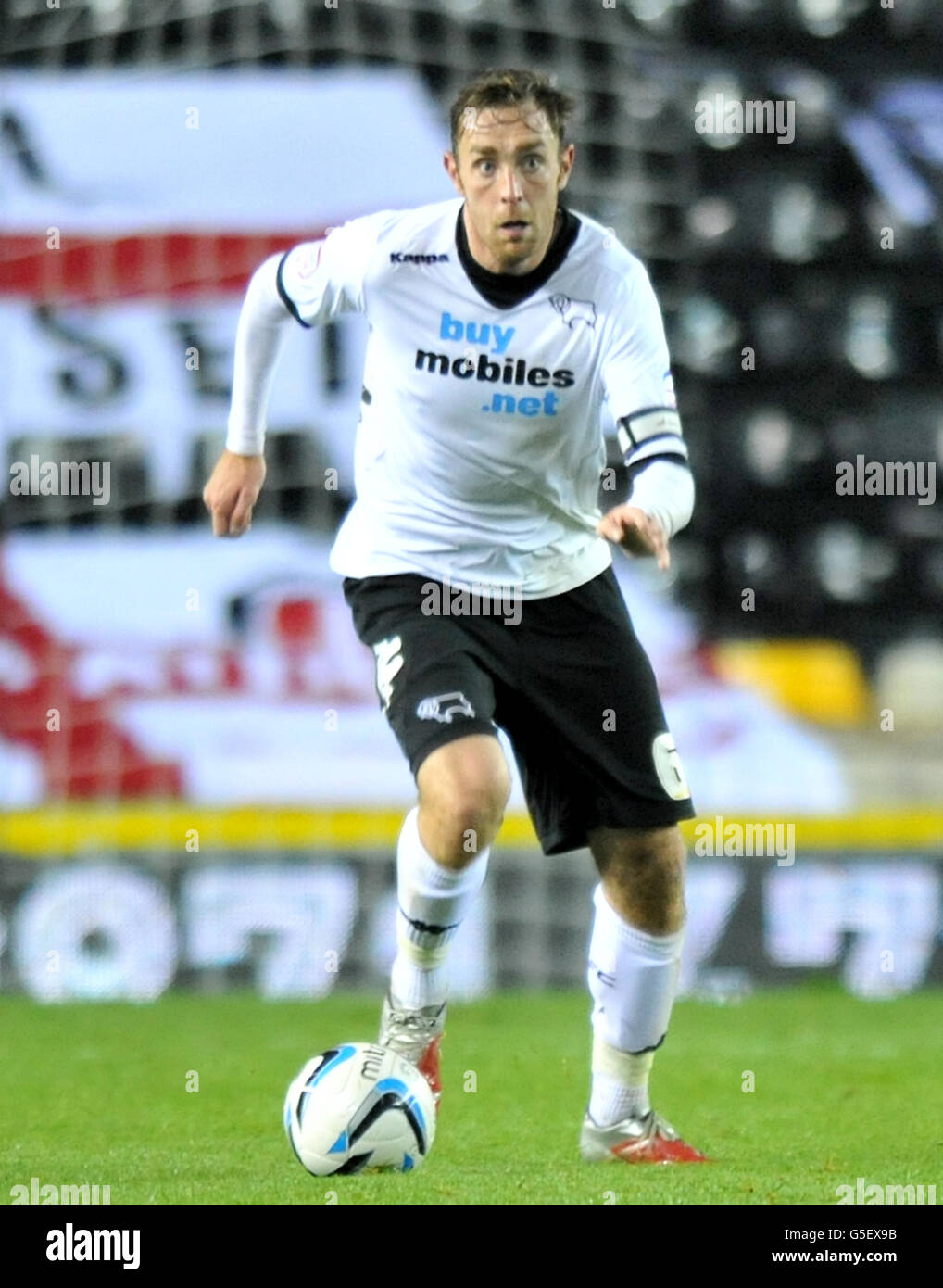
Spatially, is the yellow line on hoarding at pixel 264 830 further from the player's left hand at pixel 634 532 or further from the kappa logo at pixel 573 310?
the player's left hand at pixel 634 532

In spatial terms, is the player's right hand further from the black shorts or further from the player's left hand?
the player's left hand

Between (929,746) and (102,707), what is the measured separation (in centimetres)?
344

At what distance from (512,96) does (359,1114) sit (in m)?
1.94

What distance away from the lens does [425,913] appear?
4.82 metres

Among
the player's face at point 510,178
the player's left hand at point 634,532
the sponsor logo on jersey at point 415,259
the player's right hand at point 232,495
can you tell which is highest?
the player's face at point 510,178

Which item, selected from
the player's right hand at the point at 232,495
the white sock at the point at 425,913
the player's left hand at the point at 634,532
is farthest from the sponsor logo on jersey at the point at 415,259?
the white sock at the point at 425,913

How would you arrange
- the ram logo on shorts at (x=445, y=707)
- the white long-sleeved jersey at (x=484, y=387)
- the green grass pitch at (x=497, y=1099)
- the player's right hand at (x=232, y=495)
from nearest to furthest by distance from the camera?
1. the green grass pitch at (x=497, y=1099)
2. the ram logo on shorts at (x=445, y=707)
3. the white long-sleeved jersey at (x=484, y=387)
4. the player's right hand at (x=232, y=495)

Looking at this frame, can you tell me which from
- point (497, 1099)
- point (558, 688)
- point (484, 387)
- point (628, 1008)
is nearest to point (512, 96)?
point (484, 387)

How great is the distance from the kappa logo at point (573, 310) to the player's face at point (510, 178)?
0.32 feet

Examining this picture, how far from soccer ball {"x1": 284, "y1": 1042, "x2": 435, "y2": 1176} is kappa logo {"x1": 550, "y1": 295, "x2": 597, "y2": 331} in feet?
4.82

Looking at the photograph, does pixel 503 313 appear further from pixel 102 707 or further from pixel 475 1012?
pixel 102 707

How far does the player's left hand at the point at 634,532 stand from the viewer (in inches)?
171

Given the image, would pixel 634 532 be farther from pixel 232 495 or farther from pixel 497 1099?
pixel 497 1099
